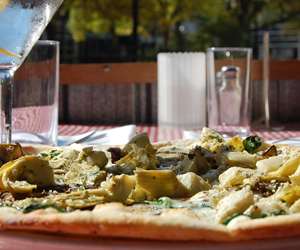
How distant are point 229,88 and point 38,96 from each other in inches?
21.6

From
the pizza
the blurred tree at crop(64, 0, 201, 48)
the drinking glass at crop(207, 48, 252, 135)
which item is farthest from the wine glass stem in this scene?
the blurred tree at crop(64, 0, 201, 48)

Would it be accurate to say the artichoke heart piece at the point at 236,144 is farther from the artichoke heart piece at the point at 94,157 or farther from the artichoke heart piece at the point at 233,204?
the artichoke heart piece at the point at 233,204

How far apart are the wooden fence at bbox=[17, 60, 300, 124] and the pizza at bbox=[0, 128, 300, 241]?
3.34 ft

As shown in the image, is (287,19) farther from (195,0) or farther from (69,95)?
(69,95)

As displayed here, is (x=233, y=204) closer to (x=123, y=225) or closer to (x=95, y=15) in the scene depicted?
(x=123, y=225)

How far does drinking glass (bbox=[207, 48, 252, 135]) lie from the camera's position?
1.61 m

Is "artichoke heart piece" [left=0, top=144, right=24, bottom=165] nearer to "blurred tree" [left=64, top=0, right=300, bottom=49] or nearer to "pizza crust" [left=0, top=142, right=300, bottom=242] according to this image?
"pizza crust" [left=0, top=142, right=300, bottom=242]

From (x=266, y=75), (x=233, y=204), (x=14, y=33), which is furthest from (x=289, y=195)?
(x=266, y=75)

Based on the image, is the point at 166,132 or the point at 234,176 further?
the point at 166,132

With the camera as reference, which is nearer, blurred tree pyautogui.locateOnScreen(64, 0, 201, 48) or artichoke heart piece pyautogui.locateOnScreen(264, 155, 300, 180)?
artichoke heart piece pyautogui.locateOnScreen(264, 155, 300, 180)

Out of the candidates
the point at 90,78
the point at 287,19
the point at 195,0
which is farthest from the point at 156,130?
the point at 287,19

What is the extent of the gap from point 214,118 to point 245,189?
3.26 feet

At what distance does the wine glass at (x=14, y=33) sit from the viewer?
911 mm

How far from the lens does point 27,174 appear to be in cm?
70
